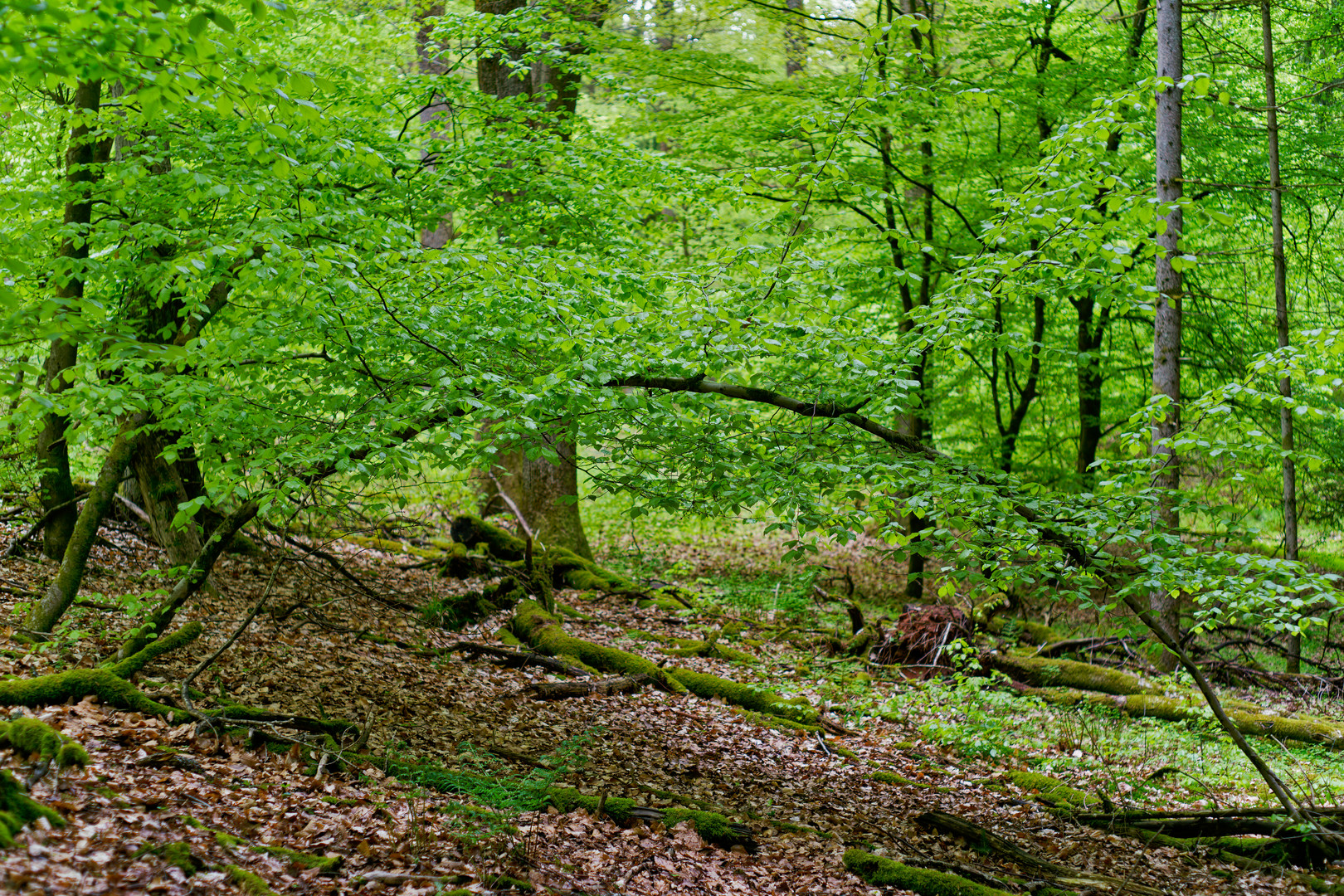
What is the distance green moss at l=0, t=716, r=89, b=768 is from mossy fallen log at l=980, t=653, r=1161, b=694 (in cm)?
829

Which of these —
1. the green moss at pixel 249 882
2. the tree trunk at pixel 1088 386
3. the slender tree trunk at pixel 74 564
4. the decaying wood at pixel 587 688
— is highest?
the tree trunk at pixel 1088 386

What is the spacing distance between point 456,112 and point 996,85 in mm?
7014

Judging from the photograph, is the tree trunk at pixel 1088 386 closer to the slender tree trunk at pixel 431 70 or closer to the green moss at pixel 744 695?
the green moss at pixel 744 695

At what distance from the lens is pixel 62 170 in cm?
764

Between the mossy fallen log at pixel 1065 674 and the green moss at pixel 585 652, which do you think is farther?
the mossy fallen log at pixel 1065 674

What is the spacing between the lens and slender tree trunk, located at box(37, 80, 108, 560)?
5.52m

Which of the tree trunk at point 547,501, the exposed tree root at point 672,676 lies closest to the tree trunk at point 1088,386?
the exposed tree root at point 672,676

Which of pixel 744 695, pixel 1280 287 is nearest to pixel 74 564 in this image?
pixel 744 695

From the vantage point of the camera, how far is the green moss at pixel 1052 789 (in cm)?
645

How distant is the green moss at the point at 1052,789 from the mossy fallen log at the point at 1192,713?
1.41 m

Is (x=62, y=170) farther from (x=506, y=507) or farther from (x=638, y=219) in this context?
(x=506, y=507)

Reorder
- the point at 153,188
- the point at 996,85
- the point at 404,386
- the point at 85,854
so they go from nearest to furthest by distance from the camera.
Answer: the point at 85,854 < the point at 404,386 < the point at 153,188 < the point at 996,85

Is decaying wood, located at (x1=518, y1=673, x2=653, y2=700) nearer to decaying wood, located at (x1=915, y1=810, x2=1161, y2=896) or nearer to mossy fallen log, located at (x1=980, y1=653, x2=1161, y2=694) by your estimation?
decaying wood, located at (x1=915, y1=810, x2=1161, y2=896)

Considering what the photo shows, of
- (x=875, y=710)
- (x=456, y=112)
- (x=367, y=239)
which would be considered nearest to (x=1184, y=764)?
(x=875, y=710)
